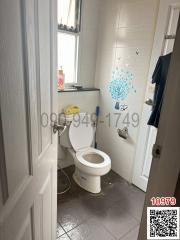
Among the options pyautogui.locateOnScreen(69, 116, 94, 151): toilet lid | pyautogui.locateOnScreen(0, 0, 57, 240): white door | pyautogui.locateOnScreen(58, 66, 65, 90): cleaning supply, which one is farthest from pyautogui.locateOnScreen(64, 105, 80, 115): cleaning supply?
pyautogui.locateOnScreen(0, 0, 57, 240): white door

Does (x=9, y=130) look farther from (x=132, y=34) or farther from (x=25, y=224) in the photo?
(x=132, y=34)

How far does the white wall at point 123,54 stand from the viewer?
1.78 meters

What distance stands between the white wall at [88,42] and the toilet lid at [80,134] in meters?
0.56

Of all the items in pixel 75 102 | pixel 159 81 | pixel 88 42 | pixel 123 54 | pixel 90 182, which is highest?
pixel 88 42

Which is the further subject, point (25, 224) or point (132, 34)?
point (132, 34)

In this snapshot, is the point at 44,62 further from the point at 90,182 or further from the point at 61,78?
the point at 90,182

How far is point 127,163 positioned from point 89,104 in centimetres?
88

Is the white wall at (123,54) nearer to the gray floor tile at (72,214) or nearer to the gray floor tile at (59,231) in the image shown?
the gray floor tile at (72,214)

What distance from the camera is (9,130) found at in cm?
59

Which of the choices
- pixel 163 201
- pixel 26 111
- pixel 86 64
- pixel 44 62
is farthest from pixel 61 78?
pixel 163 201

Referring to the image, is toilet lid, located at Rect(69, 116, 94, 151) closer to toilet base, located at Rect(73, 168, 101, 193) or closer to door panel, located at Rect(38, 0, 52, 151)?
toilet base, located at Rect(73, 168, 101, 193)

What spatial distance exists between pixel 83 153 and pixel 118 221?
2.52ft

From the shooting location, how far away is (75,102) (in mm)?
2197

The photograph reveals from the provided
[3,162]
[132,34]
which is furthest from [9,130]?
[132,34]
